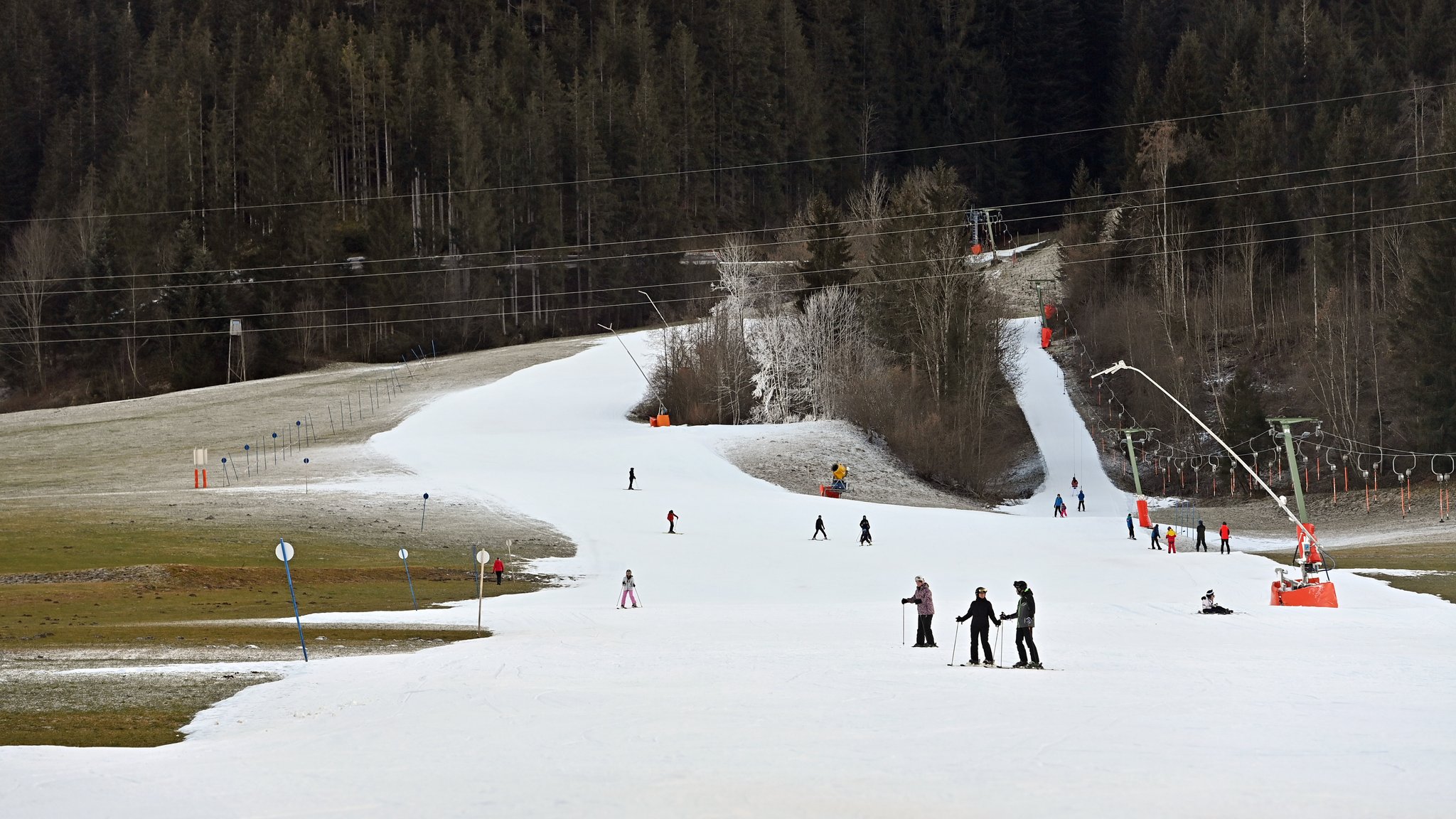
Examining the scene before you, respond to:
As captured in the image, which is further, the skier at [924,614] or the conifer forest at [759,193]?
the conifer forest at [759,193]

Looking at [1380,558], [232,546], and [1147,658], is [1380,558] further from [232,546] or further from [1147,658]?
[232,546]

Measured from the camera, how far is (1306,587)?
36562 mm

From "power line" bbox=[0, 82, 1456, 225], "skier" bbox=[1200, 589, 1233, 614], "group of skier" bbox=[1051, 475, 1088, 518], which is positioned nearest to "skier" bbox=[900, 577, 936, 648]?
"skier" bbox=[1200, 589, 1233, 614]

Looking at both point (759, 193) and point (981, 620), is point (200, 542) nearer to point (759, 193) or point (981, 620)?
point (981, 620)

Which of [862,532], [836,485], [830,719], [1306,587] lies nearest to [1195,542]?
[862,532]

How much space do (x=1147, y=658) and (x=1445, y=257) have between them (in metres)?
58.6

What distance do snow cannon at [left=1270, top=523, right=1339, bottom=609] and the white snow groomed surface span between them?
88cm

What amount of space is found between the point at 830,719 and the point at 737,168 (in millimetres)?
143914

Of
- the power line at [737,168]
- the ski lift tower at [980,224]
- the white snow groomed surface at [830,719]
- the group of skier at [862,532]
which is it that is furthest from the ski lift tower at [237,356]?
the white snow groomed surface at [830,719]

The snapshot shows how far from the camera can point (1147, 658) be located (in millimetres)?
26609

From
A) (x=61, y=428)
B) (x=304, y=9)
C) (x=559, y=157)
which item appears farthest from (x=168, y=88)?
(x=61, y=428)

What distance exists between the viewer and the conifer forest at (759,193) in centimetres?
8988

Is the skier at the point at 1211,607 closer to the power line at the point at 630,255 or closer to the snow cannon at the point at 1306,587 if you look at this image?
the snow cannon at the point at 1306,587

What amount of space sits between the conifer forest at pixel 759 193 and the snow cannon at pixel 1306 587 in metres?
39.2
